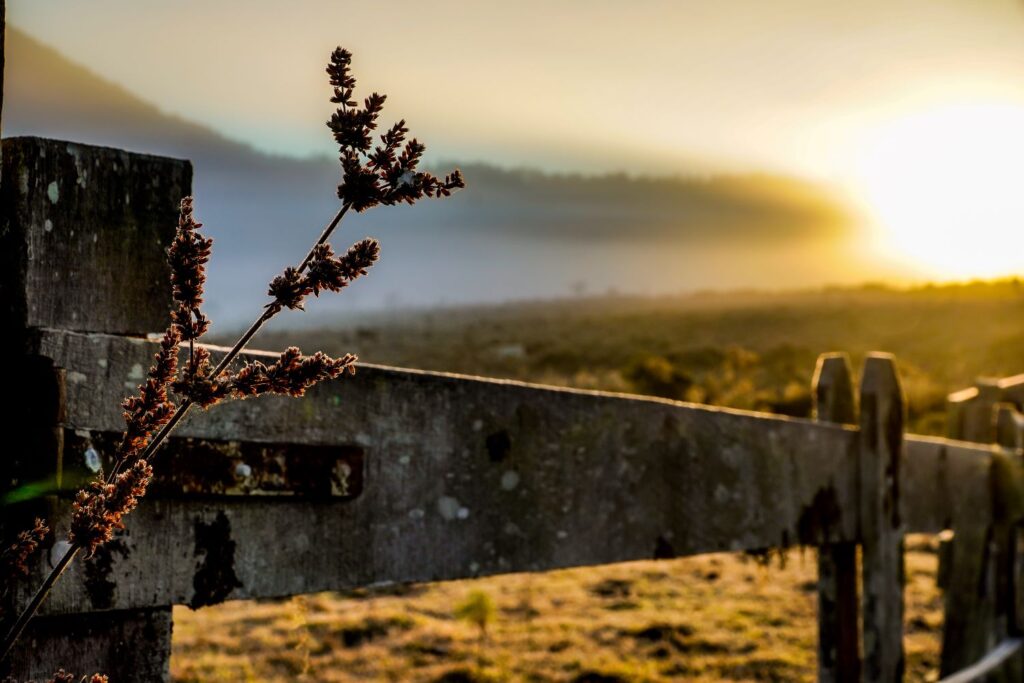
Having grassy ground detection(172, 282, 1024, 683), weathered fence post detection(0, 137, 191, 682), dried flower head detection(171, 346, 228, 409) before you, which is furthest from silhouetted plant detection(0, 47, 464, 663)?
grassy ground detection(172, 282, 1024, 683)

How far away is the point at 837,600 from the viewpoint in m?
3.25

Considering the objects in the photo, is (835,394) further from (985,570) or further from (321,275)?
(321,275)

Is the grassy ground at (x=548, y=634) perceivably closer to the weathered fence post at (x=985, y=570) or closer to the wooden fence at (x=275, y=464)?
the weathered fence post at (x=985, y=570)

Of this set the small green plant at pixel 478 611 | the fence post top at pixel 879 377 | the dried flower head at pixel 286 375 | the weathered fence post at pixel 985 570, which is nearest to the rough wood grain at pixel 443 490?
the dried flower head at pixel 286 375

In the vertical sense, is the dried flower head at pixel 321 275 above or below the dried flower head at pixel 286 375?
above

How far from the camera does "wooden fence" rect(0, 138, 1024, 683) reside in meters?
1.35

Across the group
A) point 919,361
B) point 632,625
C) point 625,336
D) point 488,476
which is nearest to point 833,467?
point 488,476

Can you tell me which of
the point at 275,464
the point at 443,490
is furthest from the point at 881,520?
the point at 275,464

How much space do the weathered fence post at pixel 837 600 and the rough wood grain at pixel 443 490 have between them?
68cm

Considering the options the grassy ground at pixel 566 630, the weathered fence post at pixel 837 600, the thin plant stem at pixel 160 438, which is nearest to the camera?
the thin plant stem at pixel 160 438

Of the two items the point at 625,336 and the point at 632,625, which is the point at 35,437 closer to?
the point at 632,625

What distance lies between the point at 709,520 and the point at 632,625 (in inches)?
187

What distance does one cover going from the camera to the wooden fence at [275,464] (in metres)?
1.35

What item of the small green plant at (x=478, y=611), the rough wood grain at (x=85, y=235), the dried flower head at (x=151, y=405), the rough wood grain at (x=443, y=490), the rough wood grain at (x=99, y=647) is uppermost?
the rough wood grain at (x=85, y=235)
